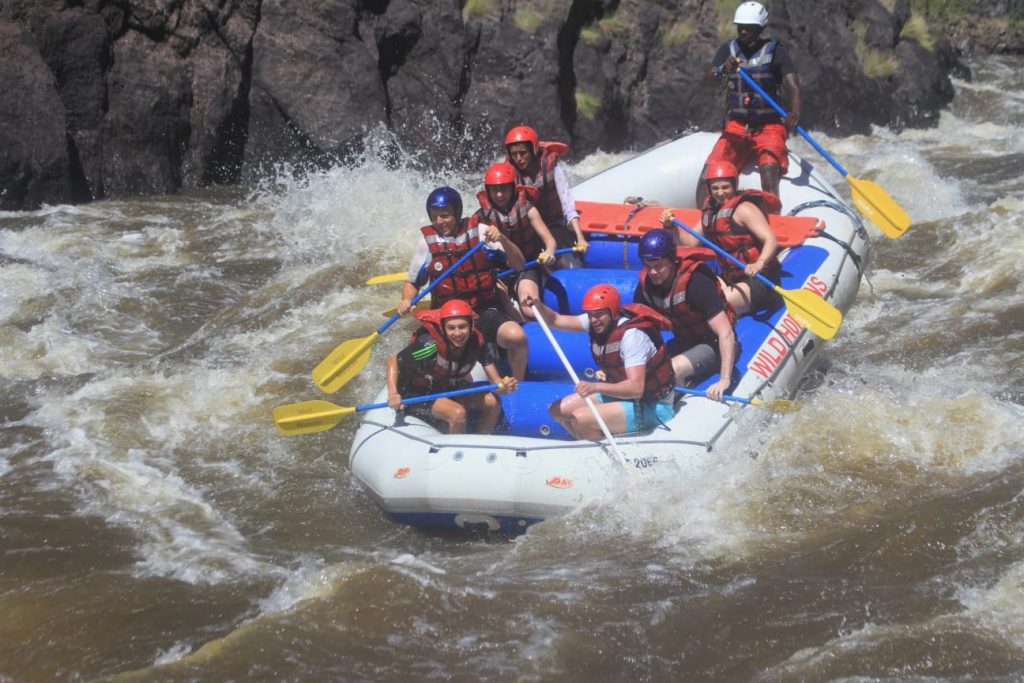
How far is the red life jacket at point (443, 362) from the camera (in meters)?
5.26

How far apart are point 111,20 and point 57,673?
7.43m

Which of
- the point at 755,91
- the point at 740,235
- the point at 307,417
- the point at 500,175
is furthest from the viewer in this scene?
the point at 755,91

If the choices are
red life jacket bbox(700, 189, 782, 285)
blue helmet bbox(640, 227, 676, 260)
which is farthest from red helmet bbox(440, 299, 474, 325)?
red life jacket bbox(700, 189, 782, 285)

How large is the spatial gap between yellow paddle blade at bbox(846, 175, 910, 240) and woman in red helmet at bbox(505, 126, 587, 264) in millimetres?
2127

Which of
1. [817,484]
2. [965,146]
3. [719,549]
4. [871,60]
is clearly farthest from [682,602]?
[871,60]

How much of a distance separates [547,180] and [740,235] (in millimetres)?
1076

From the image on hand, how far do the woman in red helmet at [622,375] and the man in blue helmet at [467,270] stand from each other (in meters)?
0.49

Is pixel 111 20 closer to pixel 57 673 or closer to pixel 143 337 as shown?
pixel 143 337

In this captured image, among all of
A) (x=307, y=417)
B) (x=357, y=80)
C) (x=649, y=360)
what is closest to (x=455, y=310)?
(x=649, y=360)

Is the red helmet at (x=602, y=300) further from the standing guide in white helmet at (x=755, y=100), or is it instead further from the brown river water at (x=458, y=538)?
the standing guide in white helmet at (x=755, y=100)

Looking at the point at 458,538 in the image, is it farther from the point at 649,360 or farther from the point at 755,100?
the point at 755,100

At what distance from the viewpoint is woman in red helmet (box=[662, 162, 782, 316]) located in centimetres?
594

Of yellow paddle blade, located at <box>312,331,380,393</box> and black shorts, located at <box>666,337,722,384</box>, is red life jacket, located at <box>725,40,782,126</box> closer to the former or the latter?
black shorts, located at <box>666,337,722,384</box>

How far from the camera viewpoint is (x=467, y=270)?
5652 millimetres
